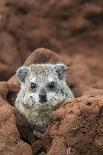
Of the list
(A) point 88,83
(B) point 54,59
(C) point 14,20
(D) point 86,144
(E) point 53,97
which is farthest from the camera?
(C) point 14,20

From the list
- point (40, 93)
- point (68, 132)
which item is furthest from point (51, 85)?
point (68, 132)

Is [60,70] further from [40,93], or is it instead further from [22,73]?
[40,93]

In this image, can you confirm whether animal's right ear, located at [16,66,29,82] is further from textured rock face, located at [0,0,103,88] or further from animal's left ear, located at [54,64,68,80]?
textured rock face, located at [0,0,103,88]

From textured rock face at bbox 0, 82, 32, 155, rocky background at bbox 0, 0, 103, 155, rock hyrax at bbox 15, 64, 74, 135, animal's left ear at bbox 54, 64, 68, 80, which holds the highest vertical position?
rocky background at bbox 0, 0, 103, 155

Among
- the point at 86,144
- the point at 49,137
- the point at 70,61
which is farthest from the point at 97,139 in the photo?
the point at 70,61

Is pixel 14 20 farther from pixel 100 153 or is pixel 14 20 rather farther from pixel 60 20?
pixel 100 153

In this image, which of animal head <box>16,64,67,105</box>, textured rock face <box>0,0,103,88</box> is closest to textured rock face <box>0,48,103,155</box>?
animal head <box>16,64,67,105</box>

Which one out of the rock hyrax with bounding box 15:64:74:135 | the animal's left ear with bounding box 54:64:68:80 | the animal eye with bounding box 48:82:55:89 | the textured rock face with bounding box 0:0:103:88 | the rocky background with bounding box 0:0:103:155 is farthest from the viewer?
the textured rock face with bounding box 0:0:103:88

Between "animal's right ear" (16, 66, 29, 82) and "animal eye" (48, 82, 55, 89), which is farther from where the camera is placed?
Result: "animal's right ear" (16, 66, 29, 82)

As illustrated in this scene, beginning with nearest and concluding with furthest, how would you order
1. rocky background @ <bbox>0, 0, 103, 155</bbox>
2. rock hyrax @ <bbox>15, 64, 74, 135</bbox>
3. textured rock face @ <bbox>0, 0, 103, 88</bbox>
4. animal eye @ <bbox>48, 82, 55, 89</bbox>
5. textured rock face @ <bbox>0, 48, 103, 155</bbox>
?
textured rock face @ <bbox>0, 48, 103, 155</bbox> < rock hyrax @ <bbox>15, 64, 74, 135</bbox> < animal eye @ <bbox>48, 82, 55, 89</bbox> < rocky background @ <bbox>0, 0, 103, 155</bbox> < textured rock face @ <bbox>0, 0, 103, 88</bbox>
